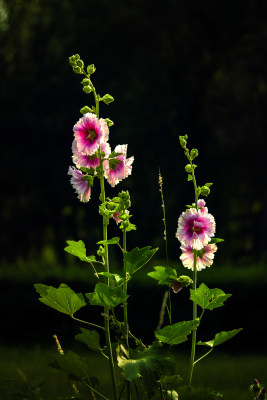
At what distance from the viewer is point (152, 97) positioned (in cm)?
2373

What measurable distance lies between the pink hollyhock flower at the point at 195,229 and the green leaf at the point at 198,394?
1.97ft

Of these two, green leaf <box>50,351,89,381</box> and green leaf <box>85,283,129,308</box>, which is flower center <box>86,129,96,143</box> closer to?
green leaf <box>85,283,129,308</box>

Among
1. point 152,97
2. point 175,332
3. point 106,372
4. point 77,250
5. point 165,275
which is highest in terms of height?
point 152,97

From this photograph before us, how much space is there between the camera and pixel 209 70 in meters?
24.0

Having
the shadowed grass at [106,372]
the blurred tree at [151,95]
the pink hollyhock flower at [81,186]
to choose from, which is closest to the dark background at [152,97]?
the blurred tree at [151,95]

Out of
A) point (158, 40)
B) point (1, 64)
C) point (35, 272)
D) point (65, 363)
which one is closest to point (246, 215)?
point (158, 40)

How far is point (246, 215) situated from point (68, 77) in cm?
994

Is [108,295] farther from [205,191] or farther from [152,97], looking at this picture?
[152,97]

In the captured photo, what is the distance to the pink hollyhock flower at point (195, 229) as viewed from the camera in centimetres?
304

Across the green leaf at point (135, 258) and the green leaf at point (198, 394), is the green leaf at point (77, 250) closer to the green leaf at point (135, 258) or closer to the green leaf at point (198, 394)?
the green leaf at point (135, 258)

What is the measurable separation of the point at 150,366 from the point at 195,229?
2.26ft

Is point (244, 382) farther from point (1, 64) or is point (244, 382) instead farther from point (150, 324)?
point (1, 64)

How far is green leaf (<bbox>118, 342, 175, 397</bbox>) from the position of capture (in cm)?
261

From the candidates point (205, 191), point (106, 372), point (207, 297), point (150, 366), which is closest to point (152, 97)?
point (106, 372)
